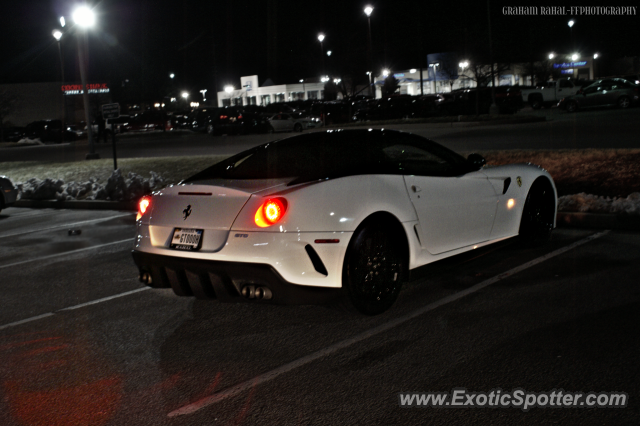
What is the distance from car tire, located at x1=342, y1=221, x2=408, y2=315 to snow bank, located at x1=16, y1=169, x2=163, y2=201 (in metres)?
9.48

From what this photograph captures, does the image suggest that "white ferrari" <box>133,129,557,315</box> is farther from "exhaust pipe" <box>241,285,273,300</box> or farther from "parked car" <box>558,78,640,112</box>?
"parked car" <box>558,78,640,112</box>

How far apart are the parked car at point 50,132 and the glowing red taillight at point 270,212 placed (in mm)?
43372

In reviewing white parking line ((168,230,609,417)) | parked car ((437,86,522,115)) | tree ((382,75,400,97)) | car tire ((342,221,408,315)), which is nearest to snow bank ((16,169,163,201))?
white parking line ((168,230,609,417))

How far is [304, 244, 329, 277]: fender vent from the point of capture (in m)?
4.74

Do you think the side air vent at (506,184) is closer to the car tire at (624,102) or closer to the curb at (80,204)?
the curb at (80,204)

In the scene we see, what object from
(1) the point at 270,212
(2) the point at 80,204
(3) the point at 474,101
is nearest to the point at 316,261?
(1) the point at 270,212

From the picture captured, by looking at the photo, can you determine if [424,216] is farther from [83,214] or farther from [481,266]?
[83,214]

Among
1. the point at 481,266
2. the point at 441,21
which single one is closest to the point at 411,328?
the point at 481,266

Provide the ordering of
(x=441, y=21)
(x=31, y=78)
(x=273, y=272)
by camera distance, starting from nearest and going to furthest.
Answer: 1. (x=273, y=272)
2. (x=441, y=21)
3. (x=31, y=78)

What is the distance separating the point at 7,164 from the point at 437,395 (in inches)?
946

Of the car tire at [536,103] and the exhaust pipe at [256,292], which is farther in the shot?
the car tire at [536,103]

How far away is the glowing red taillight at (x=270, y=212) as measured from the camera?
4723 millimetres

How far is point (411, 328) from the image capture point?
4.94 meters

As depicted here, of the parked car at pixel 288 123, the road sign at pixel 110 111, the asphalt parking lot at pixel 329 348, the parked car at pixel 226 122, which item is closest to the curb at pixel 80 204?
the road sign at pixel 110 111
